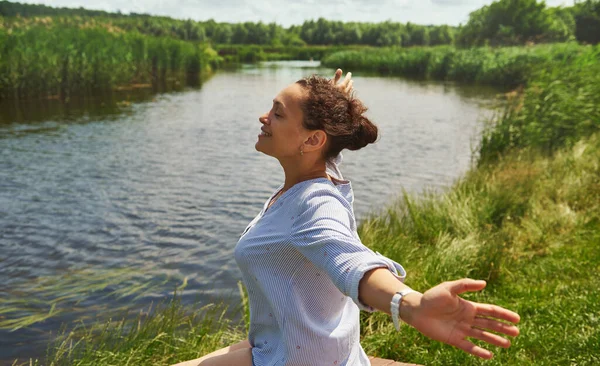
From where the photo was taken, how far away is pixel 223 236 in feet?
25.4

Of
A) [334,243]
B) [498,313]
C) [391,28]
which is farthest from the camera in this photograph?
[391,28]

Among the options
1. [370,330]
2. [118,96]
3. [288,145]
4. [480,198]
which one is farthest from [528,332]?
[118,96]

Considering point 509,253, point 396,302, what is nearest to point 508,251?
point 509,253

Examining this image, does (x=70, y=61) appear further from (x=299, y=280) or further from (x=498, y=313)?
(x=498, y=313)

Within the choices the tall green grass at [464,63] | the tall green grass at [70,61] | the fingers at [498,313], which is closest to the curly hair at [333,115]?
the fingers at [498,313]

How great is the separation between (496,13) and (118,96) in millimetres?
44885

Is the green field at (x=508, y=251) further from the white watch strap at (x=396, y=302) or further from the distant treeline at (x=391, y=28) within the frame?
the distant treeline at (x=391, y=28)

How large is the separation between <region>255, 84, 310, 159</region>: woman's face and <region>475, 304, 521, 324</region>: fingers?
2.65ft

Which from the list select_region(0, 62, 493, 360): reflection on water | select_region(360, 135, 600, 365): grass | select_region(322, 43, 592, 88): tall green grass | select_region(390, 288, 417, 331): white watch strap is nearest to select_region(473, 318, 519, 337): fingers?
select_region(390, 288, 417, 331): white watch strap

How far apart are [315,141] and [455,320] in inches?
30.5

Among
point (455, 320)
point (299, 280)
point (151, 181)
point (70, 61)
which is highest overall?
point (455, 320)

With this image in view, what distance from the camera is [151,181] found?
399 inches

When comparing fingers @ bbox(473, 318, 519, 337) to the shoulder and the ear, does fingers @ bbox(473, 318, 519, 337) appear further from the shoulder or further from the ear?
the ear

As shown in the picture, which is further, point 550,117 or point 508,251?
point 550,117
